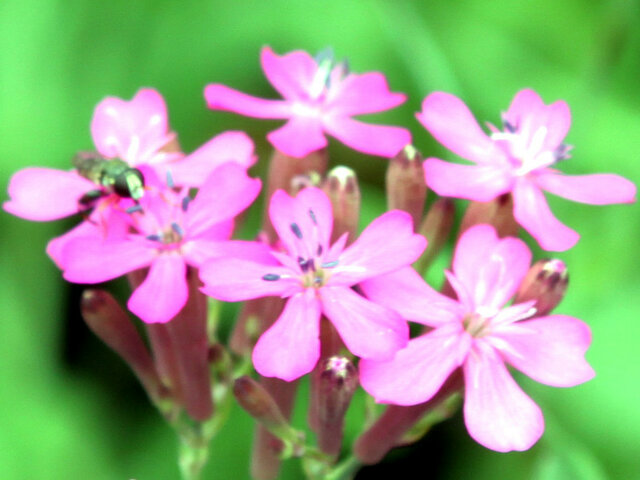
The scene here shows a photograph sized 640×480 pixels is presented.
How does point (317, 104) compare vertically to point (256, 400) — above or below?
above

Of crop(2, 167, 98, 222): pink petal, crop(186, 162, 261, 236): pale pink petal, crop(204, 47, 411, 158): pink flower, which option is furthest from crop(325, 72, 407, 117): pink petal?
crop(2, 167, 98, 222): pink petal

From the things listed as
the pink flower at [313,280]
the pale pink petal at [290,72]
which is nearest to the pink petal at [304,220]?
the pink flower at [313,280]

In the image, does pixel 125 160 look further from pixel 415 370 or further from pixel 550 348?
pixel 550 348

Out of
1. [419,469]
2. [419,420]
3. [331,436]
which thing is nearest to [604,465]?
[419,469]

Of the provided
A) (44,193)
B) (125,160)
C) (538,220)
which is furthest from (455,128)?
(44,193)

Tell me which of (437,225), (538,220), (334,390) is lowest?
(334,390)

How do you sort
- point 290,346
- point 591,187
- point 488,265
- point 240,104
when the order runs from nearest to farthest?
point 290,346, point 488,265, point 591,187, point 240,104
